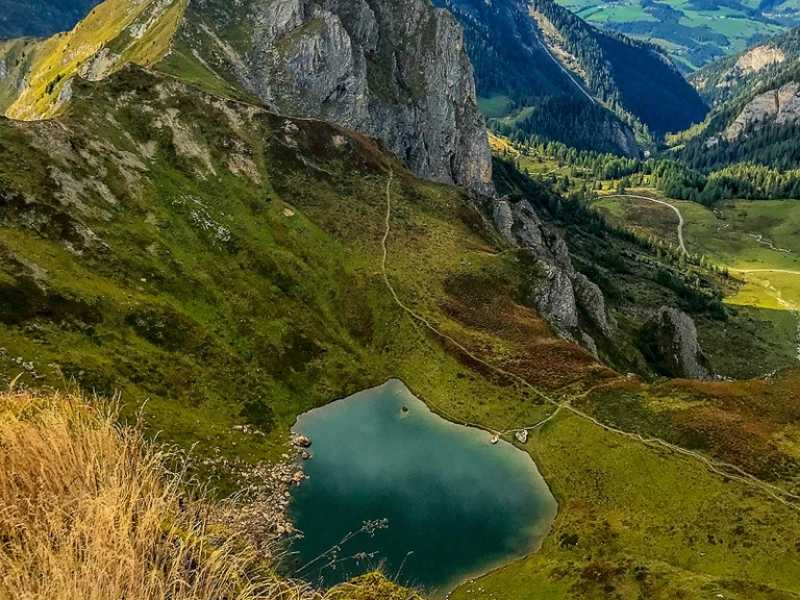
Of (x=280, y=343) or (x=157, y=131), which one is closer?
(x=280, y=343)

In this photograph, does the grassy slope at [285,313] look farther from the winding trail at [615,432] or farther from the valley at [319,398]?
the winding trail at [615,432]

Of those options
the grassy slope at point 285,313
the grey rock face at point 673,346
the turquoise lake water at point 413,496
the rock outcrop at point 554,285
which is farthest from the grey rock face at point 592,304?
the turquoise lake water at point 413,496

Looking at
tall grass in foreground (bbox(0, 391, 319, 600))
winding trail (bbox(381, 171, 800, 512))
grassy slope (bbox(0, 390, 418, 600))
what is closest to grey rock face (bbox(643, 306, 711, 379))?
winding trail (bbox(381, 171, 800, 512))

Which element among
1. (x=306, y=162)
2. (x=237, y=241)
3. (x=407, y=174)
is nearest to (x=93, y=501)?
(x=237, y=241)

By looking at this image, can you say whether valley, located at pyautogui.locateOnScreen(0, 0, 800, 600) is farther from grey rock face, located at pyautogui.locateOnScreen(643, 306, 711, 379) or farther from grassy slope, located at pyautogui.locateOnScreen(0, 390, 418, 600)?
grey rock face, located at pyautogui.locateOnScreen(643, 306, 711, 379)

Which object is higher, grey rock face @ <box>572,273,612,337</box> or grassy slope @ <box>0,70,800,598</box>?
grassy slope @ <box>0,70,800,598</box>

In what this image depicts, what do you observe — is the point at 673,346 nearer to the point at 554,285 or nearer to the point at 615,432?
the point at 554,285

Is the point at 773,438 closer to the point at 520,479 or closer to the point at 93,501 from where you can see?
the point at 520,479
